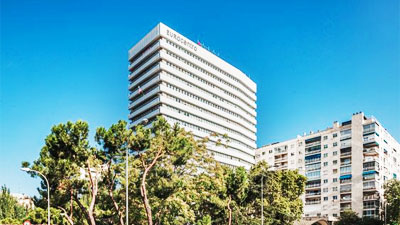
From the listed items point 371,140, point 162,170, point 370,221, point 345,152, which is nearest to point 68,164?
point 162,170

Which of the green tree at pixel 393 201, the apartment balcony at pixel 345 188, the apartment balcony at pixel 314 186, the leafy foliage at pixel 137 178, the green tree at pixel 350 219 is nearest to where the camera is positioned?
the leafy foliage at pixel 137 178

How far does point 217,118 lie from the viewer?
8094 centimetres

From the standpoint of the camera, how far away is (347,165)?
7969cm

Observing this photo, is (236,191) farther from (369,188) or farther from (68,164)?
(369,188)

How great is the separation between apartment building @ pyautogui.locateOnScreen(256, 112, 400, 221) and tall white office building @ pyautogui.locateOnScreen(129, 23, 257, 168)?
14218mm

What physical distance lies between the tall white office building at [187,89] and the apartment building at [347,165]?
14.2 m

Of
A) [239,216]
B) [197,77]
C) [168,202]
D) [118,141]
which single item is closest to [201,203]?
[239,216]

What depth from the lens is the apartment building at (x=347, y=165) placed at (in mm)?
76250

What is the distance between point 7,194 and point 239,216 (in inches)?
1335

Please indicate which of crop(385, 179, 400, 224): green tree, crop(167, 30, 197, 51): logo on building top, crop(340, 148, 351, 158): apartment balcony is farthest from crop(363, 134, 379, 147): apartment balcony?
crop(167, 30, 197, 51): logo on building top

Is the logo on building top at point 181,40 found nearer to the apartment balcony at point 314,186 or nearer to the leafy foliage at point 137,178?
the apartment balcony at point 314,186

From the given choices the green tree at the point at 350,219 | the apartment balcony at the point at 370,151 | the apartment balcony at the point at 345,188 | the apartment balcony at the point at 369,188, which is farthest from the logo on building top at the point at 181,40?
the apartment balcony at the point at 369,188

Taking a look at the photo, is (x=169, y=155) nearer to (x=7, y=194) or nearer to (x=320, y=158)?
(x=7, y=194)

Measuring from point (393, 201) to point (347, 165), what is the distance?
45.4ft
